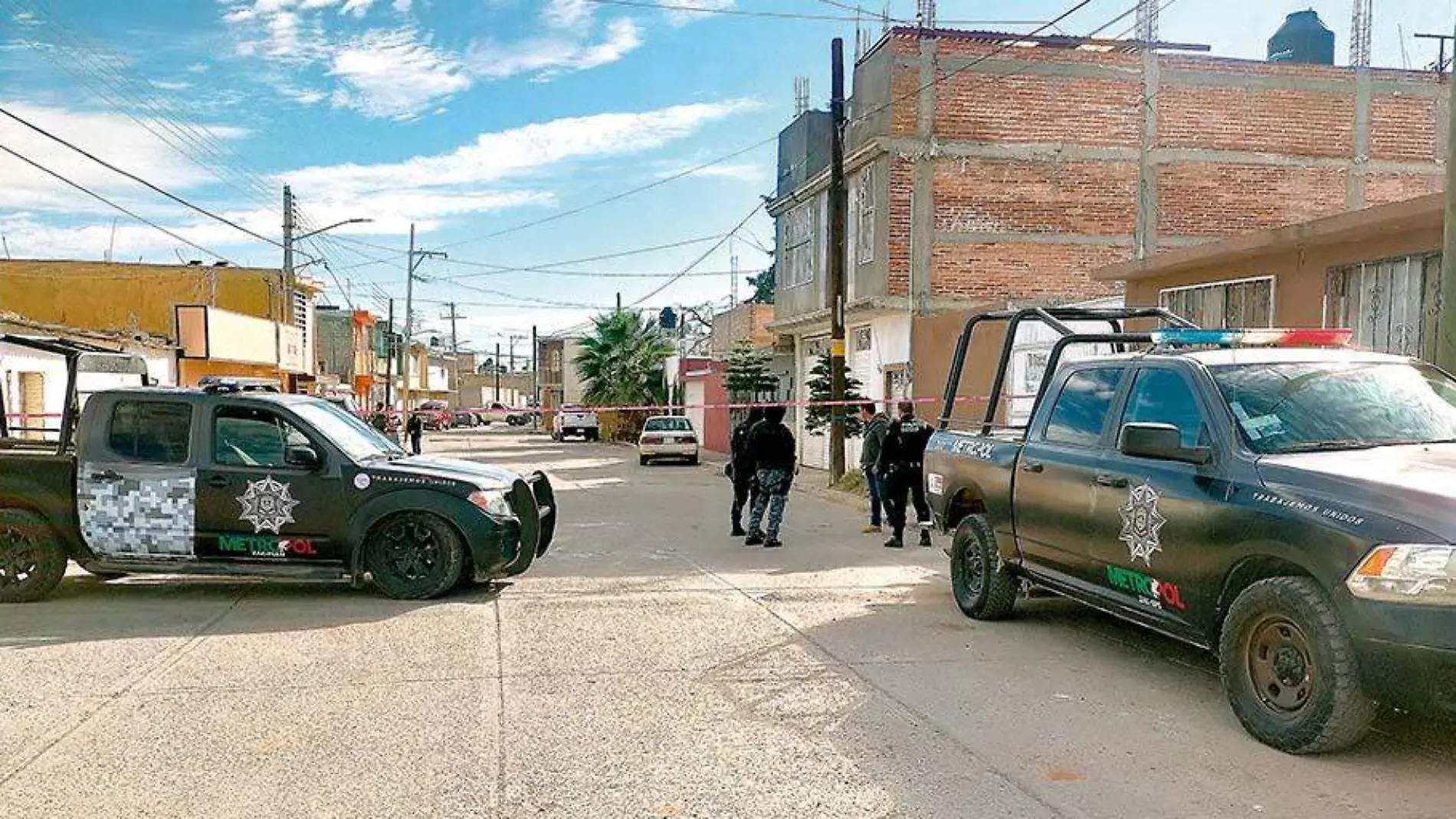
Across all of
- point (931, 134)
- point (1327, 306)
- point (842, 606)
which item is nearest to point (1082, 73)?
point (931, 134)

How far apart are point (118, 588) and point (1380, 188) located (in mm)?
26451

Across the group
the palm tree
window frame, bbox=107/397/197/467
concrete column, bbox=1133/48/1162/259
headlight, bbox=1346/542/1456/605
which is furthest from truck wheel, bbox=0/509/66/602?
the palm tree

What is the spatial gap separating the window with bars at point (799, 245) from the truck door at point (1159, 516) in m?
20.5

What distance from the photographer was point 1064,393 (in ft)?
23.6

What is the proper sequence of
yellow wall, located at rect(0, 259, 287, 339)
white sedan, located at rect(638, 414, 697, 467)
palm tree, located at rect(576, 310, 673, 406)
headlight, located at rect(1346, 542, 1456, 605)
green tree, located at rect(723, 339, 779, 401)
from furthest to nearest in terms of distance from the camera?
palm tree, located at rect(576, 310, 673, 406) < yellow wall, located at rect(0, 259, 287, 339) < green tree, located at rect(723, 339, 779, 401) < white sedan, located at rect(638, 414, 697, 467) < headlight, located at rect(1346, 542, 1456, 605)

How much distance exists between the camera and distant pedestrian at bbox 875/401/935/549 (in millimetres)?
12391

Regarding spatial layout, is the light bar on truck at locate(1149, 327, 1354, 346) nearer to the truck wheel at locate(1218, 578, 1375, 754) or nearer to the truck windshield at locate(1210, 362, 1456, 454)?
the truck windshield at locate(1210, 362, 1456, 454)

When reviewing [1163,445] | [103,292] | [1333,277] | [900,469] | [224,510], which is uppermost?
[103,292]

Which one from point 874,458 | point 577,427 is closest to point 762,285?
point 577,427

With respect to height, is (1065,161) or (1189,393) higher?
(1065,161)

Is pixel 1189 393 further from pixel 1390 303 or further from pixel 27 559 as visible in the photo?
pixel 27 559

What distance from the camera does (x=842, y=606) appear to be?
28.1 feet

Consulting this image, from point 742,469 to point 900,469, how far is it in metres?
1.86

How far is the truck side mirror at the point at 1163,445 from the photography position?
552cm
